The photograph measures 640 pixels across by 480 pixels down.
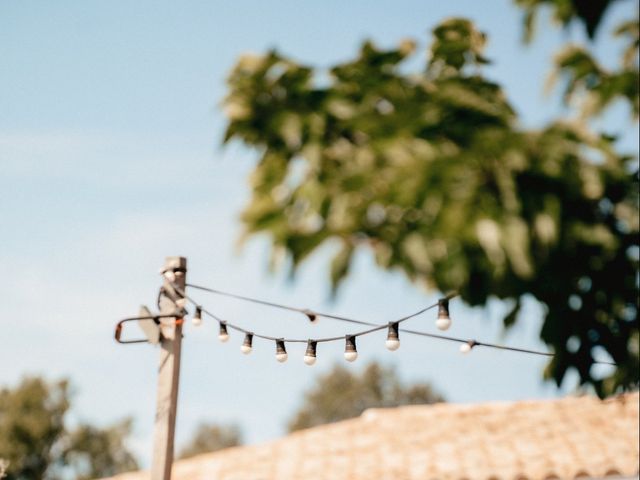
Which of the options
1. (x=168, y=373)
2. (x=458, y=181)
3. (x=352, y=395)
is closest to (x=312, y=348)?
(x=168, y=373)

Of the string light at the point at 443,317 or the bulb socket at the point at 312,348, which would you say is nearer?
the string light at the point at 443,317

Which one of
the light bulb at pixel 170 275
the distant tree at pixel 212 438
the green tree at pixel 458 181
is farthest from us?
the distant tree at pixel 212 438

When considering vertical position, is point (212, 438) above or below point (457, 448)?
below

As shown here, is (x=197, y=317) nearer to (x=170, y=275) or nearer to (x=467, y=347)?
(x=170, y=275)

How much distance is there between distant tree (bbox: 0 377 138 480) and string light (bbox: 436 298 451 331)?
31.4m

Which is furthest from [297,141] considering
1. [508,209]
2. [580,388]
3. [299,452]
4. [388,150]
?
[299,452]

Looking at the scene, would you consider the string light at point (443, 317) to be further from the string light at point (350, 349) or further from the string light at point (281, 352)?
the string light at point (281, 352)

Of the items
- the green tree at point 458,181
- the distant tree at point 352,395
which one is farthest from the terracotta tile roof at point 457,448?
the distant tree at point 352,395

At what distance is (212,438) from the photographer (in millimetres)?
64562

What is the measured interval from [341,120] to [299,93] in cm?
27

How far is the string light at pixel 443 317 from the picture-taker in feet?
21.7

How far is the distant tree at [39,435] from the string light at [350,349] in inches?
1174

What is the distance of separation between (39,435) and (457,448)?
2522cm

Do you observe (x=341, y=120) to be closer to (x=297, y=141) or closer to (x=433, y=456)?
(x=297, y=141)
